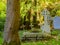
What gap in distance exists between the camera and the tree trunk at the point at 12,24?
27.6 ft

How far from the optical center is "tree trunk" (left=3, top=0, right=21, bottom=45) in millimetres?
8398

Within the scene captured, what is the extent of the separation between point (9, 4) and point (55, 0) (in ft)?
41.7

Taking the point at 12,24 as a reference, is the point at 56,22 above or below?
below

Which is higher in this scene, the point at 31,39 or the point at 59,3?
the point at 59,3

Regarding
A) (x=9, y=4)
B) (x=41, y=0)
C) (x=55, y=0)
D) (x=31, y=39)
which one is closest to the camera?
(x=9, y=4)

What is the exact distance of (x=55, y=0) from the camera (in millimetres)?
20703

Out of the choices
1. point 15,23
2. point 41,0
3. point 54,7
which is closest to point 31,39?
point 15,23

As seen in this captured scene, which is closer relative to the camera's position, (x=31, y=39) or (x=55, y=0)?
(x=31, y=39)

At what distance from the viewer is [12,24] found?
8.53 m

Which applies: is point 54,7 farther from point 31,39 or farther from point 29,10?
point 31,39

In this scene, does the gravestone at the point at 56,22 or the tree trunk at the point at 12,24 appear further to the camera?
the gravestone at the point at 56,22

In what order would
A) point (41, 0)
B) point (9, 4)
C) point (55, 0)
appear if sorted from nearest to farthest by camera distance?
point (9, 4) → point (41, 0) → point (55, 0)

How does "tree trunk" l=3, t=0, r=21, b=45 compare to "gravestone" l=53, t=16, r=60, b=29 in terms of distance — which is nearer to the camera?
"tree trunk" l=3, t=0, r=21, b=45

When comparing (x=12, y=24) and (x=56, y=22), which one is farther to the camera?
(x=56, y=22)
